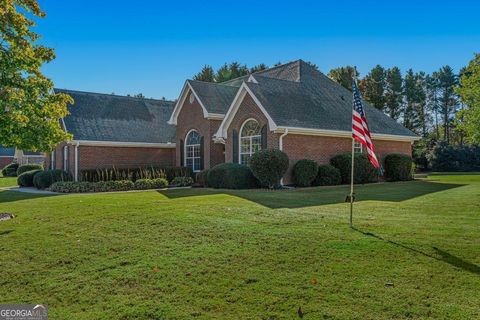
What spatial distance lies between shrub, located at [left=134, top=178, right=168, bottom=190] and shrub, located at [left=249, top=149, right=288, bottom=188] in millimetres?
6449

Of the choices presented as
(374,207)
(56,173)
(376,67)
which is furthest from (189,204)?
(376,67)

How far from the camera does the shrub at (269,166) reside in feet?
59.8

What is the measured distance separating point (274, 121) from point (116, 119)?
1377 centimetres

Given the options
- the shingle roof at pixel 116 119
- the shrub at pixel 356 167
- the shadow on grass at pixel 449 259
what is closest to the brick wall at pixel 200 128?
the shingle roof at pixel 116 119

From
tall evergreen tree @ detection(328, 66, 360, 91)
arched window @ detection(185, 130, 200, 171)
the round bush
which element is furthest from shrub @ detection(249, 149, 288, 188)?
tall evergreen tree @ detection(328, 66, 360, 91)

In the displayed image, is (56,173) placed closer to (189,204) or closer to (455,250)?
(189,204)

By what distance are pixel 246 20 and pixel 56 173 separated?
14996 millimetres

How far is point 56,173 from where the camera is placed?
24938 millimetres

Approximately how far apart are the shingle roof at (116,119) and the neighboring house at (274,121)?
9.14 ft

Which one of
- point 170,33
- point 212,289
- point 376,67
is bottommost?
point 212,289

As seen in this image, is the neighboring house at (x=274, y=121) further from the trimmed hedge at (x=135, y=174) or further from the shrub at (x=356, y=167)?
the trimmed hedge at (x=135, y=174)

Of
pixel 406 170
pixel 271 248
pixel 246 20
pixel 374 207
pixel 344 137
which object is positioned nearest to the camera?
pixel 271 248

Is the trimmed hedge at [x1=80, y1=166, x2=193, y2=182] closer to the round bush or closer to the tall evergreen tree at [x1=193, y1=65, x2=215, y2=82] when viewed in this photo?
the round bush

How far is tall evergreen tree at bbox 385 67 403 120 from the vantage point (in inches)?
2260
